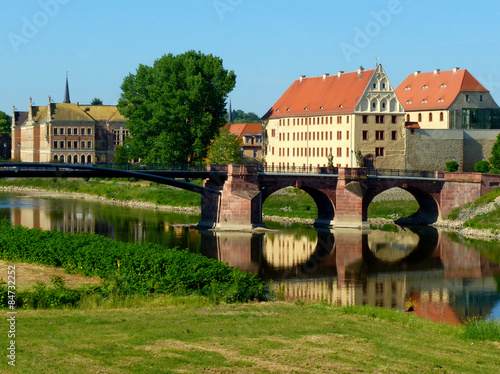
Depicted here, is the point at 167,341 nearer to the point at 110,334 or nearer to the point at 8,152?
the point at 110,334

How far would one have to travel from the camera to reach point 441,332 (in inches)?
1276

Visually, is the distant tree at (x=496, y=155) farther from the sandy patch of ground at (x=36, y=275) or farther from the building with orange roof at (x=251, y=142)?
the sandy patch of ground at (x=36, y=275)

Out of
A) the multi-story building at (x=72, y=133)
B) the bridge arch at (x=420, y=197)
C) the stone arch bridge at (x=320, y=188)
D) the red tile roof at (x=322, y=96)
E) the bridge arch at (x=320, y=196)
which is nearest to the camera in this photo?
the stone arch bridge at (x=320, y=188)

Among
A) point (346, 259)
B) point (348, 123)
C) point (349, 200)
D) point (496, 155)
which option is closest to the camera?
point (346, 259)

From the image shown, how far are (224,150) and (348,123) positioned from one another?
15.3 meters

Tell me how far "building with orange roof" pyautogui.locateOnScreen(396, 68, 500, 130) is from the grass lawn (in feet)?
256

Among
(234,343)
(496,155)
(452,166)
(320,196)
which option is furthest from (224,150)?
(234,343)

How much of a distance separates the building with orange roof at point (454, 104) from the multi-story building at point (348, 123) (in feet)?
35.3

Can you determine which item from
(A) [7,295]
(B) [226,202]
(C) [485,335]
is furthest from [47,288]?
(B) [226,202]

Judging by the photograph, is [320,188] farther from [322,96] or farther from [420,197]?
[322,96]

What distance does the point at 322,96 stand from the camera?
4254 inches

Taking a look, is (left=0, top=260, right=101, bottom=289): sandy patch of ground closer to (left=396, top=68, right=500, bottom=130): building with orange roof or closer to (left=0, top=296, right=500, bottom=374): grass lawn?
(left=0, top=296, right=500, bottom=374): grass lawn

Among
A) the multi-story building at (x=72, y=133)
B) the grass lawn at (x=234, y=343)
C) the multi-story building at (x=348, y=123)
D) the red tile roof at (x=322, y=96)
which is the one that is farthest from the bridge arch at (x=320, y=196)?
the multi-story building at (x=72, y=133)

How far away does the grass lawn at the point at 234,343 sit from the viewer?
24.5 meters
